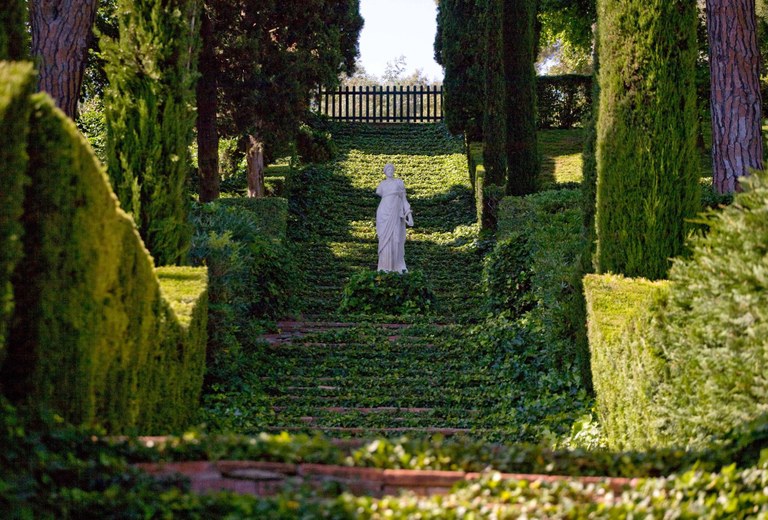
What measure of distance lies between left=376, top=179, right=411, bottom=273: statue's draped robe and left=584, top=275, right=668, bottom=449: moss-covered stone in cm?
807

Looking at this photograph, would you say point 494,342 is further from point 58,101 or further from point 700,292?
point 700,292

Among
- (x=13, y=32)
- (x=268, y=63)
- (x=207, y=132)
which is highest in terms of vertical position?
(x=268, y=63)

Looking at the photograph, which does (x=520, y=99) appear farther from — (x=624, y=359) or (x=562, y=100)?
(x=562, y=100)

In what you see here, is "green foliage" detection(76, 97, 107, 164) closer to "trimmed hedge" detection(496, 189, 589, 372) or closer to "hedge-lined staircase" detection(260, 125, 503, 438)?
"hedge-lined staircase" detection(260, 125, 503, 438)

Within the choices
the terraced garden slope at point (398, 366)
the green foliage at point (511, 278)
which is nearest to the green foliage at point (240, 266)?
the terraced garden slope at point (398, 366)

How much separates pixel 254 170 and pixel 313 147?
780 centimetres

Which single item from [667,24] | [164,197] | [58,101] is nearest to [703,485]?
[667,24]

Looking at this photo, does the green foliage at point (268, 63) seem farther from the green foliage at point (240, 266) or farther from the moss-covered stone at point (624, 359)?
the moss-covered stone at point (624, 359)

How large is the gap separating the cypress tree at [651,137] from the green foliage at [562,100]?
24251mm

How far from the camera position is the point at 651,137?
9609mm

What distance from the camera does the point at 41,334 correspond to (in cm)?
507

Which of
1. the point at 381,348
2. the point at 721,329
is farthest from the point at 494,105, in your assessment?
the point at 721,329

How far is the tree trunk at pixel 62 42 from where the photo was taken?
42.5 ft

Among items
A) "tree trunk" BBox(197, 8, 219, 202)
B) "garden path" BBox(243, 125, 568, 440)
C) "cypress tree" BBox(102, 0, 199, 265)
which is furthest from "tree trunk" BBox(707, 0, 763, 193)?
"tree trunk" BBox(197, 8, 219, 202)
